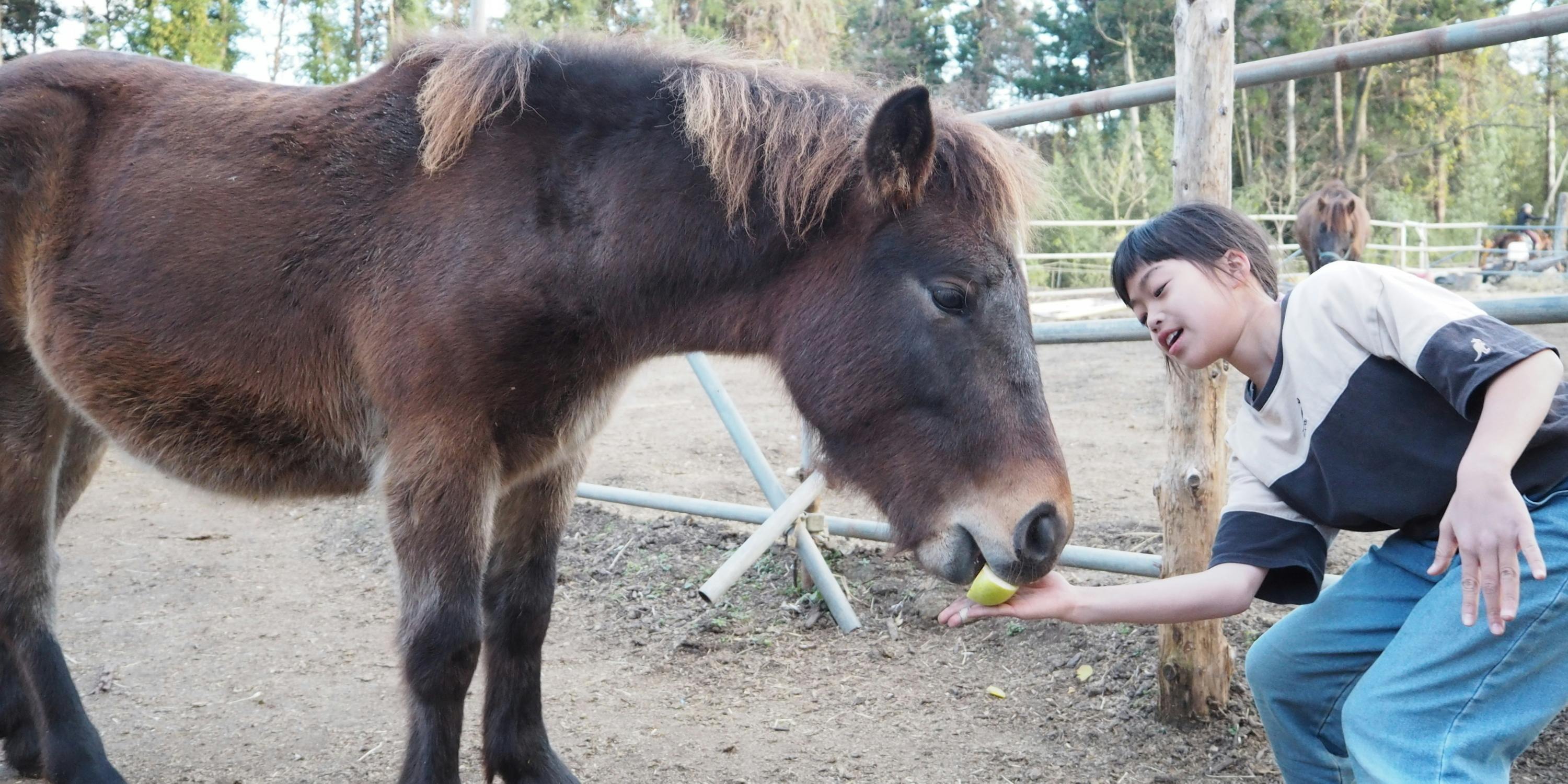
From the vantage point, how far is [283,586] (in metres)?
5.02

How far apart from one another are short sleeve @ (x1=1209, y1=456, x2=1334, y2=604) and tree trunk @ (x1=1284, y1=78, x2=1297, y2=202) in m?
21.8

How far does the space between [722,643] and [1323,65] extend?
2829 millimetres

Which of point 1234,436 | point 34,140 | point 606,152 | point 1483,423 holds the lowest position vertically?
point 1234,436

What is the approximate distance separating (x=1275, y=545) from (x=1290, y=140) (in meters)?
26.5

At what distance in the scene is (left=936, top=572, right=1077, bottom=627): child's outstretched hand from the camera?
6.89 ft

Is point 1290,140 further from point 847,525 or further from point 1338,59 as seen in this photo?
point 1338,59

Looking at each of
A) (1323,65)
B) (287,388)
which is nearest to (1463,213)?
(1323,65)

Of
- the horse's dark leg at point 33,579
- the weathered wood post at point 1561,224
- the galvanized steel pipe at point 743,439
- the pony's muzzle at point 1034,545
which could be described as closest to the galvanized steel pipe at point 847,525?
the galvanized steel pipe at point 743,439

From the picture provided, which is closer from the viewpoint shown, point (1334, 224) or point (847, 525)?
point (847, 525)

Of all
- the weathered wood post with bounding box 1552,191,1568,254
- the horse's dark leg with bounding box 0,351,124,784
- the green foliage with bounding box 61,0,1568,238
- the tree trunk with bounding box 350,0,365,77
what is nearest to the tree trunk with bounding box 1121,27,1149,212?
the green foliage with bounding box 61,0,1568,238

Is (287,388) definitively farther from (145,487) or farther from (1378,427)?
(145,487)

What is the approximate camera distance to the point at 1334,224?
6.55 meters

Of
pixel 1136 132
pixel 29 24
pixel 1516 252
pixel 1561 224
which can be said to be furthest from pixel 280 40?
pixel 1561 224

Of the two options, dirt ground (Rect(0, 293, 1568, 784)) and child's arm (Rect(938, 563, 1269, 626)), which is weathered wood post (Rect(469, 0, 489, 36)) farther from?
child's arm (Rect(938, 563, 1269, 626))
